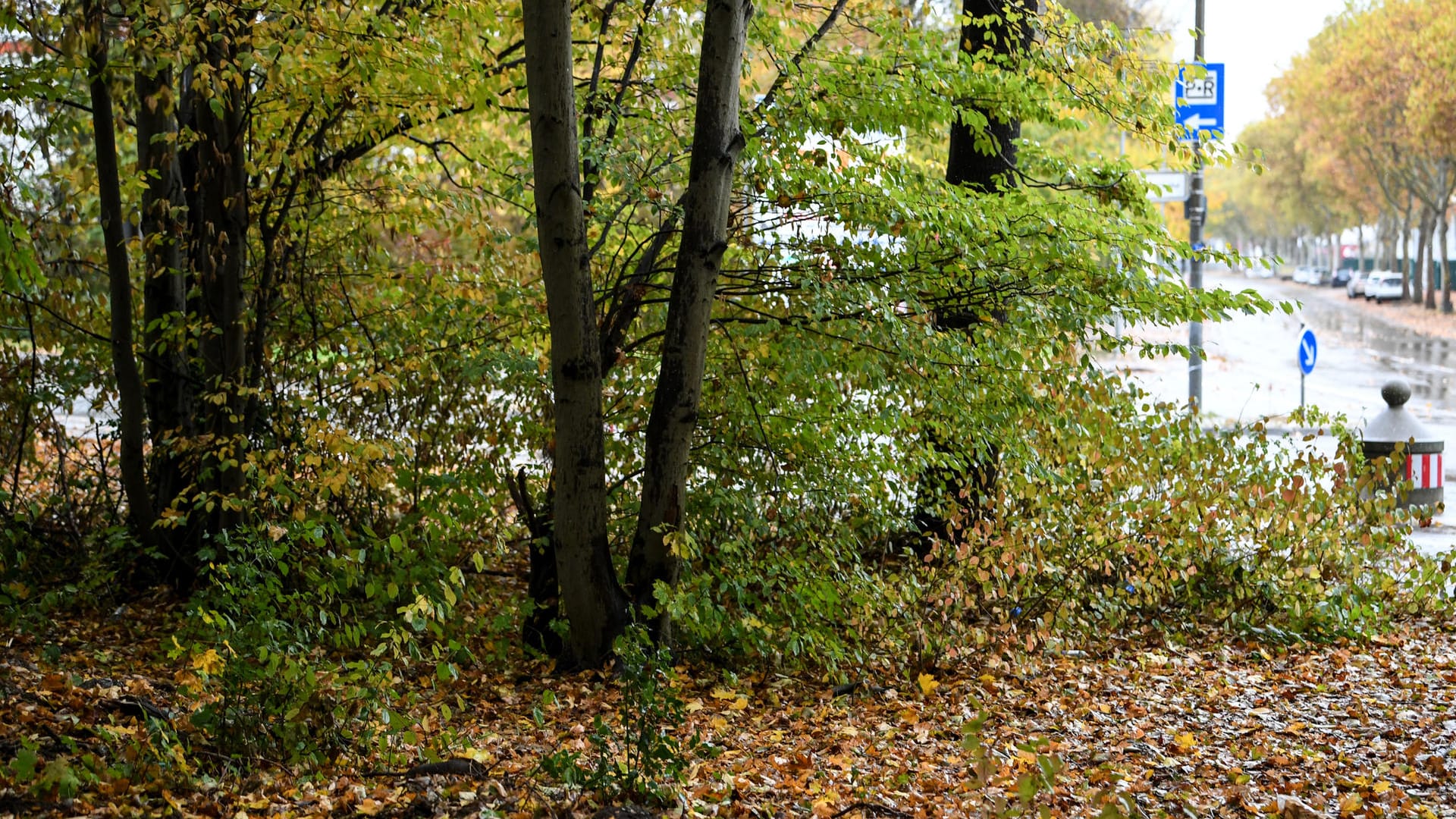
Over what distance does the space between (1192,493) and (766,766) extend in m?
4.50

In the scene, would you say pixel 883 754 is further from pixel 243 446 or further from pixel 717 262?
pixel 243 446

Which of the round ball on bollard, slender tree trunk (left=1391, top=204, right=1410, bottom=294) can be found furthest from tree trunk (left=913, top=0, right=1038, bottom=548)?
slender tree trunk (left=1391, top=204, right=1410, bottom=294)

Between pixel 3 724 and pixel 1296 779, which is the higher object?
pixel 3 724

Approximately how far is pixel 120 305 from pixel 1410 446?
11.4 metres

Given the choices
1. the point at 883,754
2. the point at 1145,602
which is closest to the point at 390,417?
the point at 883,754

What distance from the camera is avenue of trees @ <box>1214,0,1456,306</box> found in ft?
115

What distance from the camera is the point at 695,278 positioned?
237 inches

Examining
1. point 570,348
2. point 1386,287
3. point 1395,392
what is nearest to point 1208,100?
point 1395,392

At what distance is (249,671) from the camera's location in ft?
15.0

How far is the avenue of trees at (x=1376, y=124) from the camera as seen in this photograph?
35125mm

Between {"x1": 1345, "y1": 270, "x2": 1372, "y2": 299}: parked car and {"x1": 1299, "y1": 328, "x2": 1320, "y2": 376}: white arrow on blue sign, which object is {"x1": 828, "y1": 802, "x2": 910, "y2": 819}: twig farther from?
{"x1": 1345, "y1": 270, "x2": 1372, "y2": 299}: parked car

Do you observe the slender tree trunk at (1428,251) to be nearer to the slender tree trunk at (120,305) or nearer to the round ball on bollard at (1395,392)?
the round ball on bollard at (1395,392)

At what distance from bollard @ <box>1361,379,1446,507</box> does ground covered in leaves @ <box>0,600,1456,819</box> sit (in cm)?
456

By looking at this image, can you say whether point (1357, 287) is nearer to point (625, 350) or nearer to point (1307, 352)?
point (1307, 352)
